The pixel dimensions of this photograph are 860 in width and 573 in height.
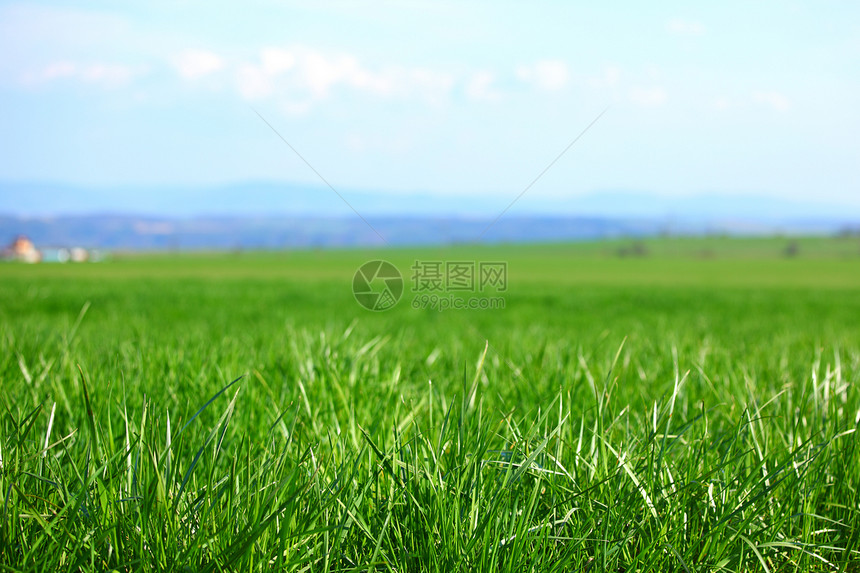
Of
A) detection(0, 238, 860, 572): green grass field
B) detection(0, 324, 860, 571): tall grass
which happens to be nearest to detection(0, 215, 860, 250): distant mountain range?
detection(0, 238, 860, 572): green grass field

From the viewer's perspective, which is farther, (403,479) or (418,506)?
(403,479)

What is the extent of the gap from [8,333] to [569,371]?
11.2 ft

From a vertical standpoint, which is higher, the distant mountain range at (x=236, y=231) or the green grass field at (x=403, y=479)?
the distant mountain range at (x=236, y=231)

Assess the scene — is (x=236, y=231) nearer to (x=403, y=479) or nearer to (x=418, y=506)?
(x=403, y=479)

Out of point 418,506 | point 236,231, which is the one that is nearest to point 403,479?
point 418,506

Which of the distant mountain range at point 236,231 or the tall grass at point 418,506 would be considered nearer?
the tall grass at point 418,506

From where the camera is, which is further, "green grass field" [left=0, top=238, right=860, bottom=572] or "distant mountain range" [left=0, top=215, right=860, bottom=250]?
"distant mountain range" [left=0, top=215, right=860, bottom=250]

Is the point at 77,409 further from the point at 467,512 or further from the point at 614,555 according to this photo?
the point at 614,555

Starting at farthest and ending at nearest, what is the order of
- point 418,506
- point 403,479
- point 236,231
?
point 236,231, point 403,479, point 418,506

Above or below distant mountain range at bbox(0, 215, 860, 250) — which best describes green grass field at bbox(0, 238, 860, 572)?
below

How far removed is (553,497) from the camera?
153 cm

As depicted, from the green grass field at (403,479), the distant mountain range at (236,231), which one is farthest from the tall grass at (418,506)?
the distant mountain range at (236,231)

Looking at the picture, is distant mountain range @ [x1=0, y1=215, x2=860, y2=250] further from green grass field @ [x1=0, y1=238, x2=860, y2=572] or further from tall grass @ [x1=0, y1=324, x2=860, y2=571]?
tall grass @ [x1=0, y1=324, x2=860, y2=571]

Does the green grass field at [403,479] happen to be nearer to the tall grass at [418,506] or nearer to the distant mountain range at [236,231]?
the tall grass at [418,506]
